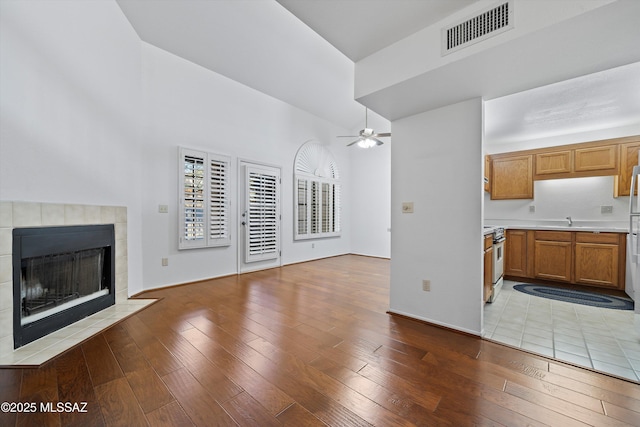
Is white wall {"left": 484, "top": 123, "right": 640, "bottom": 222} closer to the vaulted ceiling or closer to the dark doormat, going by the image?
the vaulted ceiling

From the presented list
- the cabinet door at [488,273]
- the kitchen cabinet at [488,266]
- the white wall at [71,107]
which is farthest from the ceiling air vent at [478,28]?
the white wall at [71,107]

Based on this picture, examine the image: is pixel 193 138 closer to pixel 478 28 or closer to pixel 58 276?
pixel 58 276

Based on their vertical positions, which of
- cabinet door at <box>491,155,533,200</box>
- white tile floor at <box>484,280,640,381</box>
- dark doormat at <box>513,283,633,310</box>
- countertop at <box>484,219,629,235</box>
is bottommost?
dark doormat at <box>513,283,633,310</box>

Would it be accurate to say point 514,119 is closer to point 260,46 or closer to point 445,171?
point 445,171

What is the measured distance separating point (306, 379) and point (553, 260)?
4.40m

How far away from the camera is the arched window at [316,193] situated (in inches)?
223

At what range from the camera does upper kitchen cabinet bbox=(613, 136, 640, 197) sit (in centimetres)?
360

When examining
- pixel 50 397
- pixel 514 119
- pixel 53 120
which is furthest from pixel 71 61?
pixel 514 119

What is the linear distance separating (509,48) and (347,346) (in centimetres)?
246

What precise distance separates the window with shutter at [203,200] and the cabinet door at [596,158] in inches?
228

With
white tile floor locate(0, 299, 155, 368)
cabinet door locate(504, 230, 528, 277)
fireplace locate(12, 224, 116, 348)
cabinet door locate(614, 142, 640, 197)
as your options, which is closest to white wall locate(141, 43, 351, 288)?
fireplace locate(12, 224, 116, 348)

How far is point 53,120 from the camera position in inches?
85.5

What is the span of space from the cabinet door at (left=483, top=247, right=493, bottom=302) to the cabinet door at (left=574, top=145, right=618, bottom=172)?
2603 mm

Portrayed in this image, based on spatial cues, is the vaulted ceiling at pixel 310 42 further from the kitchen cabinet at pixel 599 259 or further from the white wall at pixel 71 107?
the kitchen cabinet at pixel 599 259
